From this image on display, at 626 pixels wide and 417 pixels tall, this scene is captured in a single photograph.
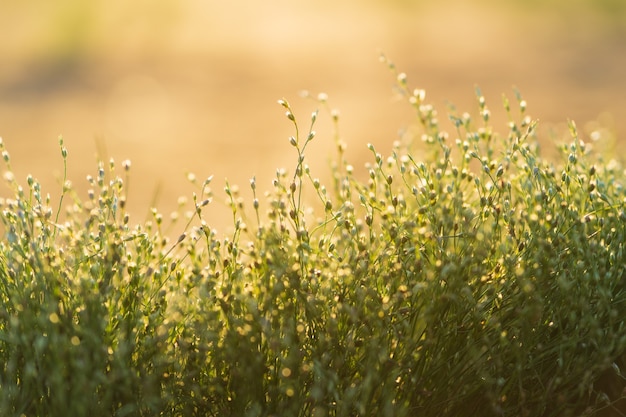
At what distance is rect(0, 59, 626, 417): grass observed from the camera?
2.54 m

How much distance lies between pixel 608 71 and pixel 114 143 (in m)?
5.99

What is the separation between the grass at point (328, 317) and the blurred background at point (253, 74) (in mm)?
4495

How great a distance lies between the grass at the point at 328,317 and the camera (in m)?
2.54

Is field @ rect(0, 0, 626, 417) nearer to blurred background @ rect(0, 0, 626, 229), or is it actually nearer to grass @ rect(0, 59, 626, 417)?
grass @ rect(0, 59, 626, 417)

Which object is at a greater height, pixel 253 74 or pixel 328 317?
pixel 253 74

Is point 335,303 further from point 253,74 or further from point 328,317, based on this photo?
point 253,74

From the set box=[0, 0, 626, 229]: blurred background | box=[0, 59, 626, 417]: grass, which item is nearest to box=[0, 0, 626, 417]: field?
box=[0, 59, 626, 417]: grass

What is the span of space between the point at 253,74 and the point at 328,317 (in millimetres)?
10063

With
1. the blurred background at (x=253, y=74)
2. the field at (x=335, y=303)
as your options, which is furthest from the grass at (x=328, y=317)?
the blurred background at (x=253, y=74)

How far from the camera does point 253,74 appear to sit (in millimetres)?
12492

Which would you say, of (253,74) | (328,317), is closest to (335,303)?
(328,317)

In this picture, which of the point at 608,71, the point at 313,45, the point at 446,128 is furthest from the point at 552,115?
the point at 313,45

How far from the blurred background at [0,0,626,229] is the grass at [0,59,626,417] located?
14.7ft

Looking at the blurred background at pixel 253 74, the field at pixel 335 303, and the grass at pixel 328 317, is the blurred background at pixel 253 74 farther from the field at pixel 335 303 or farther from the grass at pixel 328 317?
the grass at pixel 328 317
